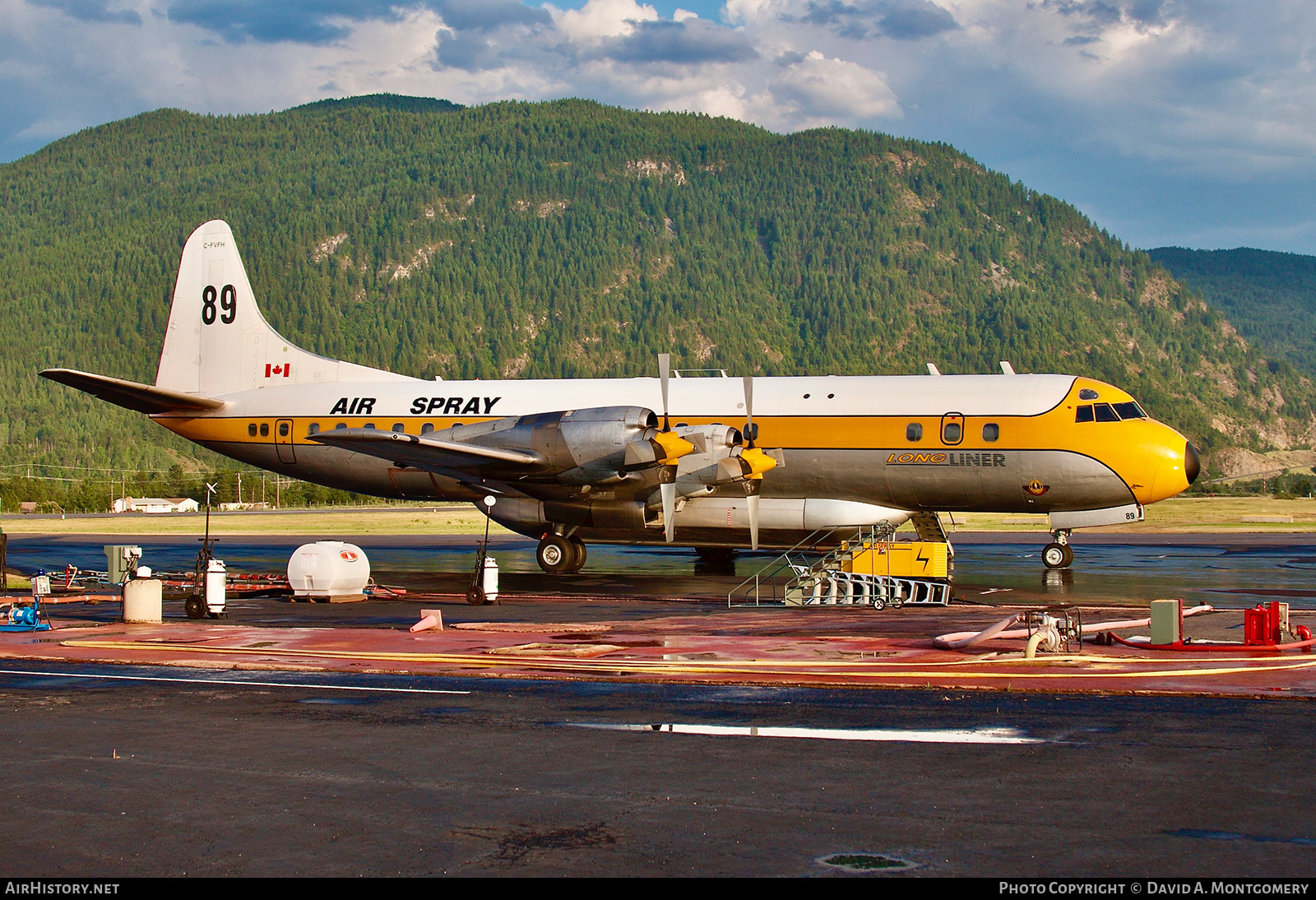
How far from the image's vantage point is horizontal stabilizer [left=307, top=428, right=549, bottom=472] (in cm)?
2827

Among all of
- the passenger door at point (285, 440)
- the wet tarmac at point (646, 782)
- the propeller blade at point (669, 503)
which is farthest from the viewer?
the passenger door at point (285, 440)

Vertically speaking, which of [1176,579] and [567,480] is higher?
[567,480]

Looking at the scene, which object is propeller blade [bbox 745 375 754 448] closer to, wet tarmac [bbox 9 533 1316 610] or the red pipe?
wet tarmac [bbox 9 533 1316 610]

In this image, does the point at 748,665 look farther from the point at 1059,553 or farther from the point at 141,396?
the point at 141,396

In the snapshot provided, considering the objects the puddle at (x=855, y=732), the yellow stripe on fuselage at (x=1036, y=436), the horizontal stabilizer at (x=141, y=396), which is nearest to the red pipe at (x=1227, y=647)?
the puddle at (x=855, y=732)

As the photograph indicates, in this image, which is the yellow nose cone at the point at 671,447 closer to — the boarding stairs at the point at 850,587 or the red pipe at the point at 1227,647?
the boarding stairs at the point at 850,587

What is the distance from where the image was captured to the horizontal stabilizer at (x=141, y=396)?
32.6 meters

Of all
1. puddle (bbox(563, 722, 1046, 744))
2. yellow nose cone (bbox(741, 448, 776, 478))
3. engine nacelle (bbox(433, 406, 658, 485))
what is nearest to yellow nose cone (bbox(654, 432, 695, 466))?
engine nacelle (bbox(433, 406, 658, 485))

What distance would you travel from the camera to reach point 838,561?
27609 millimetres

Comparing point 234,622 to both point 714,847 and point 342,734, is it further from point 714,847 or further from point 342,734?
point 714,847

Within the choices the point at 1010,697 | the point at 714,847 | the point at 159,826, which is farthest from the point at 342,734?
the point at 1010,697

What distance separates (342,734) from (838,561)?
17829 mm

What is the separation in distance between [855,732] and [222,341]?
31456 millimetres

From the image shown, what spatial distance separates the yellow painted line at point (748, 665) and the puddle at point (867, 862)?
7018 mm
